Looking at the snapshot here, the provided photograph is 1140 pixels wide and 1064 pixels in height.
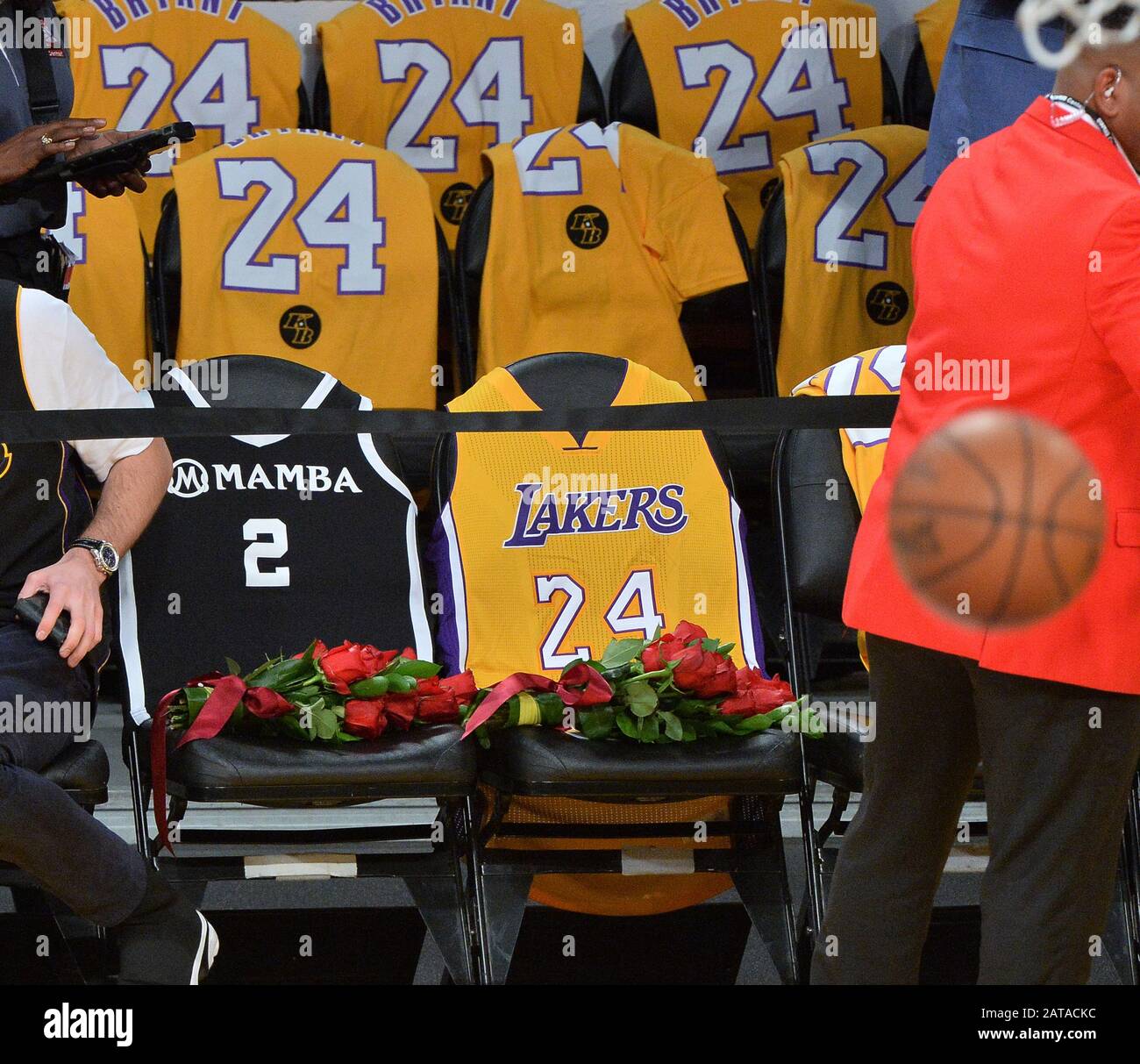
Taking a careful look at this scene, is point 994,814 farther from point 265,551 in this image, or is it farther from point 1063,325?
point 265,551

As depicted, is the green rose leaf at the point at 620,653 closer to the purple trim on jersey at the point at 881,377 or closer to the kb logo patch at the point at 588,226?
A: the purple trim on jersey at the point at 881,377

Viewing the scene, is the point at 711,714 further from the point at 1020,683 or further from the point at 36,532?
the point at 36,532

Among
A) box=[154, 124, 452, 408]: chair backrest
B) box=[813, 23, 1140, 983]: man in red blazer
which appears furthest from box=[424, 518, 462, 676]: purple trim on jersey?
box=[813, 23, 1140, 983]: man in red blazer

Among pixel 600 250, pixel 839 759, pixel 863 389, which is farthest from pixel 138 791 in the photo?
pixel 600 250

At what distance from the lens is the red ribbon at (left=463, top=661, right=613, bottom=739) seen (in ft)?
8.03

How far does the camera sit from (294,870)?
2.46 metres

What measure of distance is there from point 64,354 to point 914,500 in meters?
1.42

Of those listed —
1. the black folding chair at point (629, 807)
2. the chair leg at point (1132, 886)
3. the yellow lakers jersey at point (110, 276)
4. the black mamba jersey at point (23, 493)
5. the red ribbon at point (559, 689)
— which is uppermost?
the yellow lakers jersey at point (110, 276)

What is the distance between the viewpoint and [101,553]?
2500 millimetres

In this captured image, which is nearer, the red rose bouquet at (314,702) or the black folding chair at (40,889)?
the black folding chair at (40,889)

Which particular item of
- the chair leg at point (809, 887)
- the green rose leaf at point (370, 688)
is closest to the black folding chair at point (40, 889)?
the green rose leaf at point (370, 688)

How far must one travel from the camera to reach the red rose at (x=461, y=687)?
2580 millimetres

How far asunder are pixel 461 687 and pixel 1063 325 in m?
1.18
